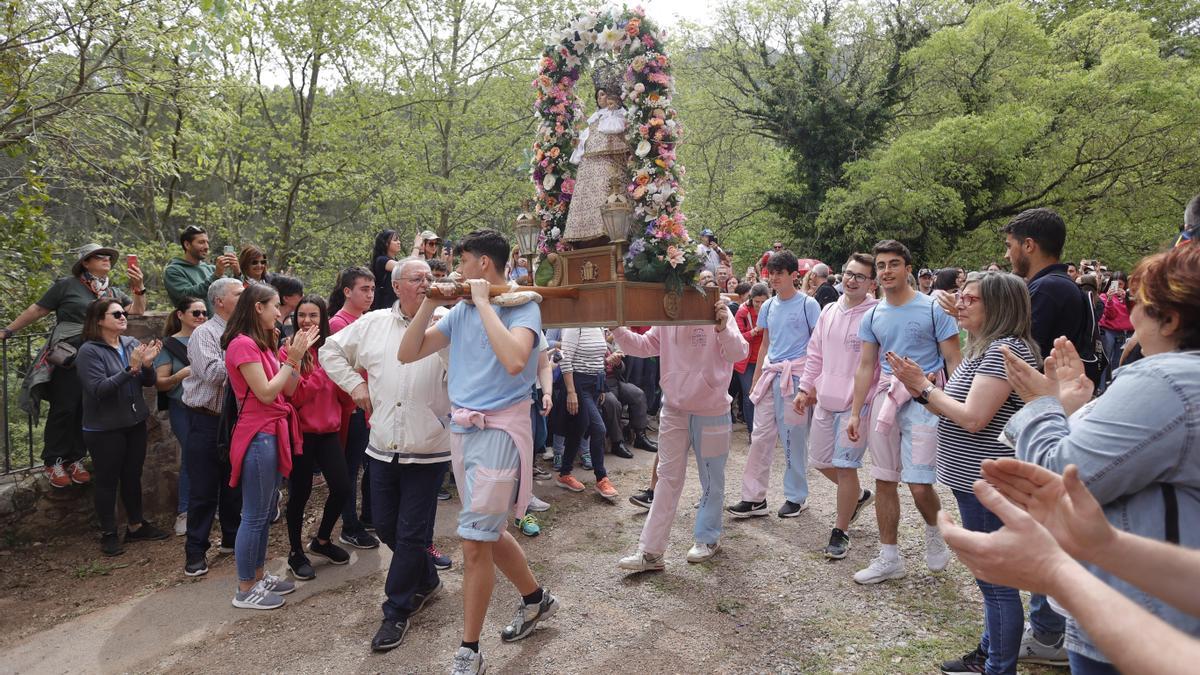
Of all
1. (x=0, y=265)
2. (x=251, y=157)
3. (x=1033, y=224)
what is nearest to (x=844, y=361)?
(x=1033, y=224)

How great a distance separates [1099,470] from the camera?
181cm

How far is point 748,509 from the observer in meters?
6.75

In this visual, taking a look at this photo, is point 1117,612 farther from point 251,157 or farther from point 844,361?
point 251,157

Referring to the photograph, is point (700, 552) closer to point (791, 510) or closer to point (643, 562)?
point (643, 562)

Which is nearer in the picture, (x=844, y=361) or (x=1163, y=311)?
(x=1163, y=311)

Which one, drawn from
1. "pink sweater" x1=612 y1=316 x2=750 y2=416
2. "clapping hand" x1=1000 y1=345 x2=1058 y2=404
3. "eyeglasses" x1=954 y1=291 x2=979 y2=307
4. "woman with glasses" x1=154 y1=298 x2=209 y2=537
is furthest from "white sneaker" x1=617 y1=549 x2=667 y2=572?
"woman with glasses" x1=154 y1=298 x2=209 y2=537

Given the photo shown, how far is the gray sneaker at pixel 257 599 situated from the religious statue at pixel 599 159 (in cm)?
338

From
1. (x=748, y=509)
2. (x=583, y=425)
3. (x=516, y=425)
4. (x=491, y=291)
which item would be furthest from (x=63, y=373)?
(x=748, y=509)

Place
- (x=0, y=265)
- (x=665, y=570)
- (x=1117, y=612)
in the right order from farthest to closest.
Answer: (x=0, y=265), (x=665, y=570), (x=1117, y=612)

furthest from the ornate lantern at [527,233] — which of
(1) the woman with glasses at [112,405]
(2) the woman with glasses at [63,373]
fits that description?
(2) the woman with glasses at [63,373]

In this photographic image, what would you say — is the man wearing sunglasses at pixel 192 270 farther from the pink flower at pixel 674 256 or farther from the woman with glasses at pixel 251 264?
the pink flower at pixel 674 256

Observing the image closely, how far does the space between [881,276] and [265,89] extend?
15.7 metres

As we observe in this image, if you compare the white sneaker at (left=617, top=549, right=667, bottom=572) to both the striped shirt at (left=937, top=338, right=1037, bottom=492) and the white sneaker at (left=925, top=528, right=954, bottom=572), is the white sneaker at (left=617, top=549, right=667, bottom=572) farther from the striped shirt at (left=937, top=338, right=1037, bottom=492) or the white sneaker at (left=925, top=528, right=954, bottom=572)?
the striped shirt at (left=937, top=338, right=1037, bottom=492)

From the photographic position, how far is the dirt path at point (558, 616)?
13.5 ft
